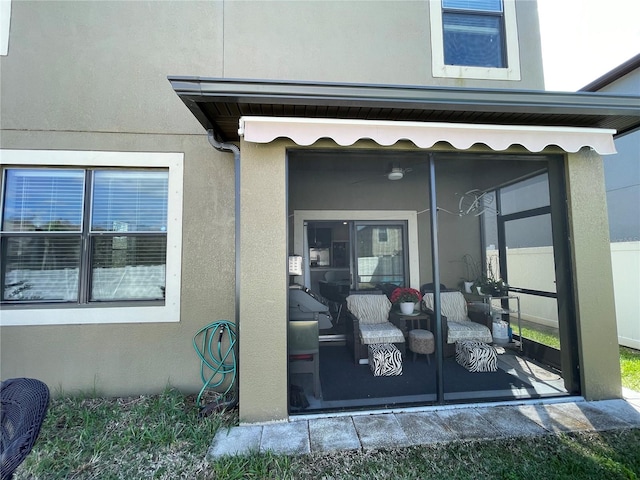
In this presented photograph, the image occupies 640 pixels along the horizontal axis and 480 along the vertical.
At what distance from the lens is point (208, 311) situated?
148 inches

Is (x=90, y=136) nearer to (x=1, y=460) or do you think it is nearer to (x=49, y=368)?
(x=49, y=368)

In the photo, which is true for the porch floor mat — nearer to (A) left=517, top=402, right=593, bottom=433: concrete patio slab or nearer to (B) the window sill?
(A) left=517, top=402, right=593, bottom=433: concrete patio slab

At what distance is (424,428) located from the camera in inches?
112

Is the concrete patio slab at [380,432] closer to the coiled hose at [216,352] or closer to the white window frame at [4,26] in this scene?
the coiled hose at [216,352]

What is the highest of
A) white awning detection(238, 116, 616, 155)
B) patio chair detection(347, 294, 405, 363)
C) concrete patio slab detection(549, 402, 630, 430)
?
white awning detection(238, 116, 616, 155)

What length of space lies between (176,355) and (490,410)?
12.1ft

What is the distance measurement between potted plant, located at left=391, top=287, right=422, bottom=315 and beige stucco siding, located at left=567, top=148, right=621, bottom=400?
1955 millimetres

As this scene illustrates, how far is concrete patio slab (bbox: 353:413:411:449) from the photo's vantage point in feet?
8.61

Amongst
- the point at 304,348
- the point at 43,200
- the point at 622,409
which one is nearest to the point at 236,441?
the point at 304,348

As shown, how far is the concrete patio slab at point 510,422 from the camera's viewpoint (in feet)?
9.05

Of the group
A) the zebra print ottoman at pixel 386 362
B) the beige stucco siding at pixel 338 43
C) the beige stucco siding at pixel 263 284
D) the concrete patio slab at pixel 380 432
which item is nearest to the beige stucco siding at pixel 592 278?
the beige stucco siding at pixel 338 43

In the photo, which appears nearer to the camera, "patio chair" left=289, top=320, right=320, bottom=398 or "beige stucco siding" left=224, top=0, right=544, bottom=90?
"patio chair" left=289, top=320, right=320, bottom=398

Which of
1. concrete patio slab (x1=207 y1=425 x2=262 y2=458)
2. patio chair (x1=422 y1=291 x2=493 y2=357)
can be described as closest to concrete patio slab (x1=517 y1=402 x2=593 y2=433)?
patio chair (x1=422 y1=291 x2=493 y2=357)

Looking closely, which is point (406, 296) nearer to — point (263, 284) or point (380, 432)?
point (380, 432)
